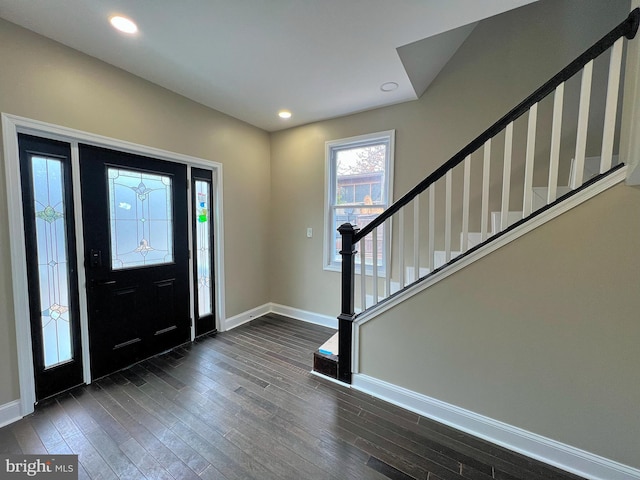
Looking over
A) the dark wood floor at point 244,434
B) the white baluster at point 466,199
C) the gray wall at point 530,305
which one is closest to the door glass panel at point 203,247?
the dark wood floor at point 244,434

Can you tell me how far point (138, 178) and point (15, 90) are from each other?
917 mm

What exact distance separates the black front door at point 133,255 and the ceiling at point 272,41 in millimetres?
846

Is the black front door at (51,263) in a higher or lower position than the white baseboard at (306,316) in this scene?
higher

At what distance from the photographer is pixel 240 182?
11.3 feet

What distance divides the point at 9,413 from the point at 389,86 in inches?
159

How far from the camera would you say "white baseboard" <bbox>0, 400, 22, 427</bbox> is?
175cm

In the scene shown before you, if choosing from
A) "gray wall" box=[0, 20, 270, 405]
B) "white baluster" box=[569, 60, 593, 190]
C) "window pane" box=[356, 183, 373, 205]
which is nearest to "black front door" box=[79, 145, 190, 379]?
"gray wall" box=[0, 20, 270, 405]

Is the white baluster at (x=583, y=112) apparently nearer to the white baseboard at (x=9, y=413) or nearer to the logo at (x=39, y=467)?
the logo at (x=39, y=467)

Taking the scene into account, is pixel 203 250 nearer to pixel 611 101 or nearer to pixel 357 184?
pixel 357 184

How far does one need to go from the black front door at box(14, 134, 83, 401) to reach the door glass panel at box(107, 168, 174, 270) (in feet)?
1.00

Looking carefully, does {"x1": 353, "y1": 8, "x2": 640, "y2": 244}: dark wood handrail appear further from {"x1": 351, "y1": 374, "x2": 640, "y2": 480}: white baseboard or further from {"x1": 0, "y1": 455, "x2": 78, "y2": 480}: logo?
{"x1": 0, "y1": 455, "x2": 78, "y2": 480}: logo

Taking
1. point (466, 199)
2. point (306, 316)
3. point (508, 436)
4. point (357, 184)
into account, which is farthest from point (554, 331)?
point (306, 316)

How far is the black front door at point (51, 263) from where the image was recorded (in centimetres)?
189

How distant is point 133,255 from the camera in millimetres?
2488
